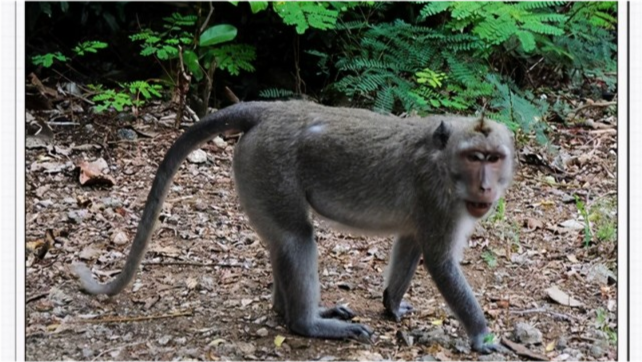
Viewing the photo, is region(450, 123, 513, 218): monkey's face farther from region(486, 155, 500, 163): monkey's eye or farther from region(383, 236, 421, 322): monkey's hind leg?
region(383, 236, 421, 322): monkey's hind leg

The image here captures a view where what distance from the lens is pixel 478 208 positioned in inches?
238

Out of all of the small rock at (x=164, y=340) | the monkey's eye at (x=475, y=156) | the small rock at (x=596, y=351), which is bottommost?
the small rock at (x=164, y=340)

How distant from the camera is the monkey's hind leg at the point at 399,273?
707 cm

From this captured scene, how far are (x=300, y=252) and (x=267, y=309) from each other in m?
0.95

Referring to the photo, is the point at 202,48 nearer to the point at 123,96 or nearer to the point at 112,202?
the point at 123,96

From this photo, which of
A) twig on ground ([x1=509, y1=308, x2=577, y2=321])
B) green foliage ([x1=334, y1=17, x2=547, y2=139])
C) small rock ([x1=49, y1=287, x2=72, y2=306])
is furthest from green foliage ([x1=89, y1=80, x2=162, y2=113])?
twig on ground ([x1=509, y1=308, x2=577, y2=321])

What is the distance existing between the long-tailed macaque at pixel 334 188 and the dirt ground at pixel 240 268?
1.16 feet

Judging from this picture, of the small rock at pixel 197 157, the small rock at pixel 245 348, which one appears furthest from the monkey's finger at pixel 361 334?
the small rock at pixel 197 157

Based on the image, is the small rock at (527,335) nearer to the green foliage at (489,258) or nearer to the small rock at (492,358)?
the small rock at (492,358)

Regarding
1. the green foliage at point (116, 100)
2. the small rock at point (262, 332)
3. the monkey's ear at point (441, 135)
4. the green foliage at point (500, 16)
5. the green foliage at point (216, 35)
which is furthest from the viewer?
the green foliage at point (216, 35)

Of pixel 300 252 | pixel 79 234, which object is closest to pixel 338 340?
pixel 300 252

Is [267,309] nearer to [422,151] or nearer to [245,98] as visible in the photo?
[422,151]

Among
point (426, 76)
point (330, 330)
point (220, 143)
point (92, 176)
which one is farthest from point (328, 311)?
point (220, 143)

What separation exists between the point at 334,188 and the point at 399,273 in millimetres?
1032
